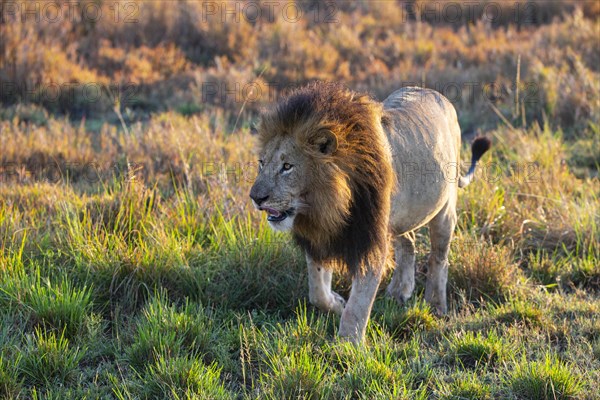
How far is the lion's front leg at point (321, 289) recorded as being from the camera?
428 cm

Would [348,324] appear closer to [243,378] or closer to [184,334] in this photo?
[243,378]

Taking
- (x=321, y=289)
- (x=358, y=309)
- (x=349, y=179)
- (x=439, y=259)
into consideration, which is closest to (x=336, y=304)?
(x=321, y=289)

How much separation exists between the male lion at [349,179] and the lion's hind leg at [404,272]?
417mm

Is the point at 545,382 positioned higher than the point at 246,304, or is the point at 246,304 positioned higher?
the point at 545,382

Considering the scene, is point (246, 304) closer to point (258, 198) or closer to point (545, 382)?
point (258, 198)

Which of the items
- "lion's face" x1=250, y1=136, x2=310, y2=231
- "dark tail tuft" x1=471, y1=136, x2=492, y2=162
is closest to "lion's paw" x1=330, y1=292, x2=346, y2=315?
"lion's face" x1=250, y1=136, x2=310, y2=231

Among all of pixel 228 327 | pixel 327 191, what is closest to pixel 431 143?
pixel 327 191

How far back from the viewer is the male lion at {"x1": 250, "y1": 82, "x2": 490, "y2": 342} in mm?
3660

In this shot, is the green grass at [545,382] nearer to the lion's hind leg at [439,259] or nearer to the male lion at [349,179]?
the male lion at [349,179]

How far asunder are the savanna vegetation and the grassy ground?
0.04 ft

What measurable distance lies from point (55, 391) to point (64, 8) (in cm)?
874

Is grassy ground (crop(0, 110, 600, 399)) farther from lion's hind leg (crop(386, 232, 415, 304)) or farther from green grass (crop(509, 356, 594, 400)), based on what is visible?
lion's hind leg (crop(386, 232, 415, 304))

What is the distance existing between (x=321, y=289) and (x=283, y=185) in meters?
0.93

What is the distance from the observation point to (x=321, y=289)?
436 cm
